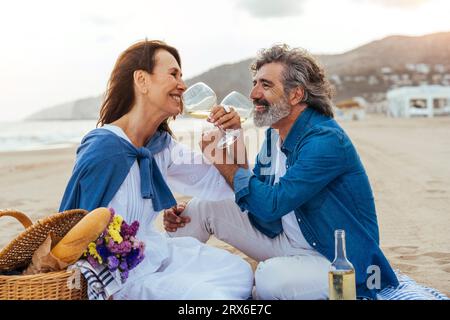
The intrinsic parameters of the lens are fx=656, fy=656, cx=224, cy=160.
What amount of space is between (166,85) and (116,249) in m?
1.21

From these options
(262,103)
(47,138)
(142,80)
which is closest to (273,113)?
(262,103)

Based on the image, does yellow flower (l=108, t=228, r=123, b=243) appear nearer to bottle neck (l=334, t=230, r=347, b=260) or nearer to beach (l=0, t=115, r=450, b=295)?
bottle neck (l=334, t=230, r=347, b=260)

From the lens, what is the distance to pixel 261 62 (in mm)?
4348

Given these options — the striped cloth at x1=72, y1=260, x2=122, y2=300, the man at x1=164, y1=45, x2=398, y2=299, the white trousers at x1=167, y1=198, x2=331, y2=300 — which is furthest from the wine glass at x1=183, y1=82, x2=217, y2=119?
the striped cloth at x1=72, y1=260, x2=122, y2=300

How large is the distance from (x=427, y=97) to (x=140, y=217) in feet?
152

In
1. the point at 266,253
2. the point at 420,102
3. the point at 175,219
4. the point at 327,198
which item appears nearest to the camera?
the point at 327,198

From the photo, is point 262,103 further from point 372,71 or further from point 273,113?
point 372,71

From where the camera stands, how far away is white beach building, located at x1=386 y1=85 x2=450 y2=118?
4641 cm

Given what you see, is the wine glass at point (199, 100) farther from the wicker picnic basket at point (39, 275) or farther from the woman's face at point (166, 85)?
the wicker picnic basket at point (39, 275)

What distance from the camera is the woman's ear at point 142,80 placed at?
4.07 m

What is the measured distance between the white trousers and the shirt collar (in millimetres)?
634

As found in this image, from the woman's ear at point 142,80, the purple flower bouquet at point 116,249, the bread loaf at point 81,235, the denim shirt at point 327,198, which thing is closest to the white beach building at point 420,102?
the denim shirt at point 327,198

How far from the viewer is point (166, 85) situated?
4082mm
